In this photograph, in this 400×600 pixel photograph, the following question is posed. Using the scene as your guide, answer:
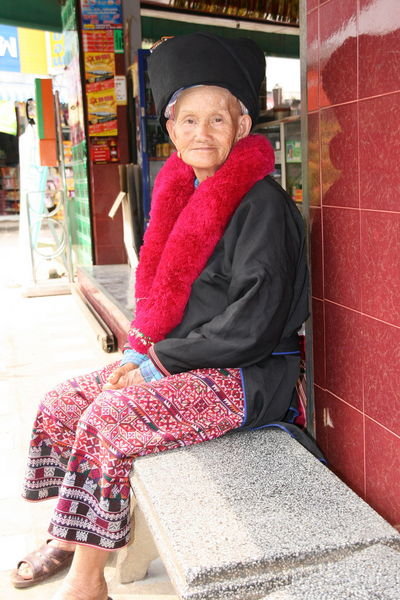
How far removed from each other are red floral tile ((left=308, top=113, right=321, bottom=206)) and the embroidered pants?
52 cm

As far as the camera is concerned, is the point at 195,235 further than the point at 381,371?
Yes

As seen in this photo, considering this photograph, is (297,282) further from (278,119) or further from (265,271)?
(278,119)

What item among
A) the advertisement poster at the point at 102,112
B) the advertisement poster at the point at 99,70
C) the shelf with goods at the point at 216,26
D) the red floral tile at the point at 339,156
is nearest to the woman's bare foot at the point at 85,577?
the red floral tile at the point at 339,156

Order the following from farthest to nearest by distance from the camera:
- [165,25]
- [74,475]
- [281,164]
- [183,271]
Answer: [165,25] < [281,164] < [183,271] < [74,475]

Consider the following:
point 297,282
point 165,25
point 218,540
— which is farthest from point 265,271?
point 165,25

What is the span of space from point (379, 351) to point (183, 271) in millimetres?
546

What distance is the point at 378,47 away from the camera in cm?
140

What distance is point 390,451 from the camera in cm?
152

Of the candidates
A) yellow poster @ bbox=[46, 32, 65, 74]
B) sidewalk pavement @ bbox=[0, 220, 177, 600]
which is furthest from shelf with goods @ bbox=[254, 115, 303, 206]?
sidewalk pavement @ bbox=[0, 220, 177, 600]

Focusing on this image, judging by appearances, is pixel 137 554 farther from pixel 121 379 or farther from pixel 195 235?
pixel 195 235

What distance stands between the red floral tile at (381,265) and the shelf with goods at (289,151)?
490 cm

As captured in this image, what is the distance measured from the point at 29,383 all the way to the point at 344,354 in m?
2.43

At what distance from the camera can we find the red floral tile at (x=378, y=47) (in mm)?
1340

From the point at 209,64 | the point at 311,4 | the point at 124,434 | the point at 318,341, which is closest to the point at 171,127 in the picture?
the point at 209,64
